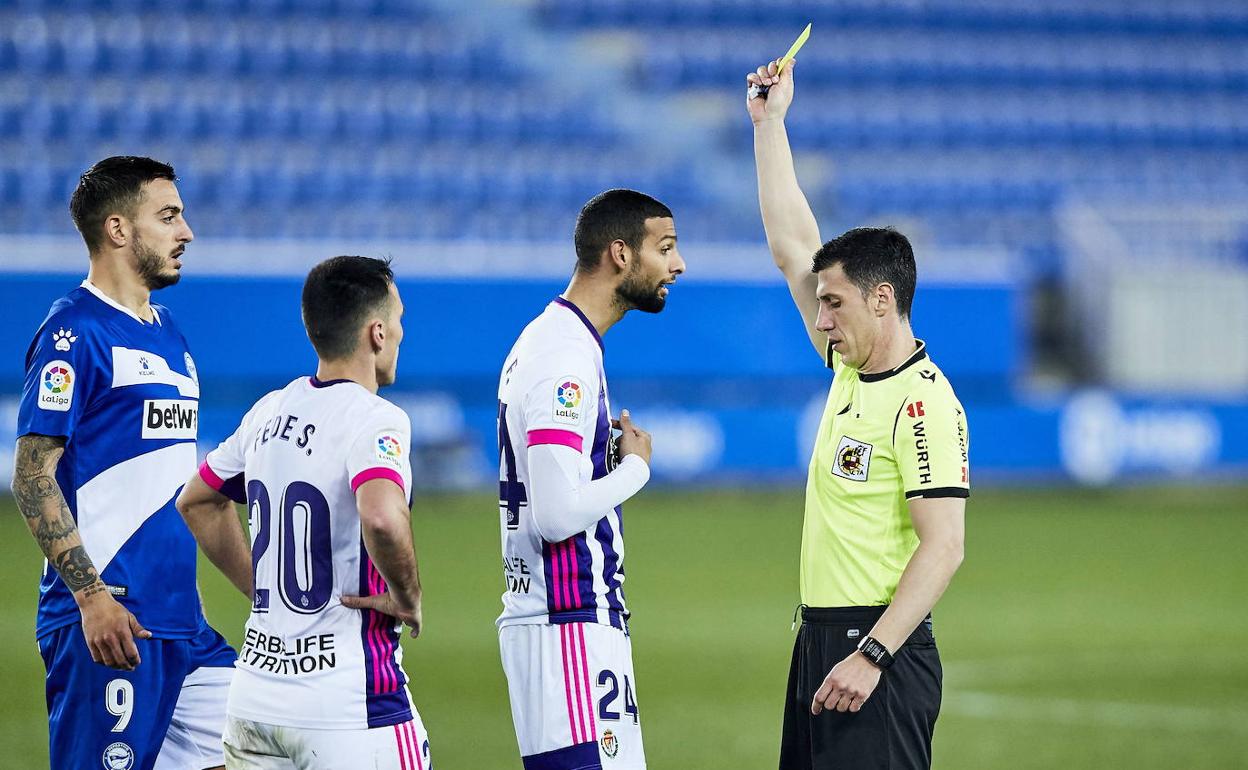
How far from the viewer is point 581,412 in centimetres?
440

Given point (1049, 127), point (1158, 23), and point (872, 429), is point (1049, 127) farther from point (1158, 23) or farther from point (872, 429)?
point (872, 429)

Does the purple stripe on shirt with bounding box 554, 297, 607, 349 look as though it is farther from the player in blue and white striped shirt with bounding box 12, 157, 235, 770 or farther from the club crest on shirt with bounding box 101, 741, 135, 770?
the club crest on shirt with bounding box 101, 741, 135, 770

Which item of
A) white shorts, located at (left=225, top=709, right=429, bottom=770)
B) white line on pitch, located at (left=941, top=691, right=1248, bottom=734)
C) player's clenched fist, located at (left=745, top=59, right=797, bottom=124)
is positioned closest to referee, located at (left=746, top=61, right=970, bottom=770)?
player's clenched fist, located at (left=745, top=59, right=797, bottom=124)

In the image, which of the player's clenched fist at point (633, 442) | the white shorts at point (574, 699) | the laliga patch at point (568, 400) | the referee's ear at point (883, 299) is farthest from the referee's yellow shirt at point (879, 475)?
the laliga patch at point (568, 400)

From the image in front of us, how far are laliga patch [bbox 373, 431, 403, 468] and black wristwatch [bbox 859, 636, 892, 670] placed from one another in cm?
127

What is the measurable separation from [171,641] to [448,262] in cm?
1337

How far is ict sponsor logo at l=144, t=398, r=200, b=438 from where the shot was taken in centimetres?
481

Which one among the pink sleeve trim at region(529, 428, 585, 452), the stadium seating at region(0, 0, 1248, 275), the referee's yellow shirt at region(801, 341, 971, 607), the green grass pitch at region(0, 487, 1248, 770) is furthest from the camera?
the stadium seating at region(0, 0, 1248, 275)

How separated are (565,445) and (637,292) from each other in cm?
58

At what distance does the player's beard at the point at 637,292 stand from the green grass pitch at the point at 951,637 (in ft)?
10.5

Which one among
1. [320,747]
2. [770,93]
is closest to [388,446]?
[320,747]

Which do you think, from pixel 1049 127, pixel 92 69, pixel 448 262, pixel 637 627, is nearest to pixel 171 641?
pixel 637 627

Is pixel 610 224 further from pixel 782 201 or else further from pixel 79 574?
pixel 79 574

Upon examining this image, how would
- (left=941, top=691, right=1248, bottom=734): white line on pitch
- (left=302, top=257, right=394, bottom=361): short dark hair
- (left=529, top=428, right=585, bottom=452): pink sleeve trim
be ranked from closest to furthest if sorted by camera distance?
(left=302, top=257, right=394, bottom=361): short dark hair, (left=529, top=428, right=585, bottom=452): pink sleeve trim, (left=941, top=691, right=1248, bottom=734): white line on pitch
